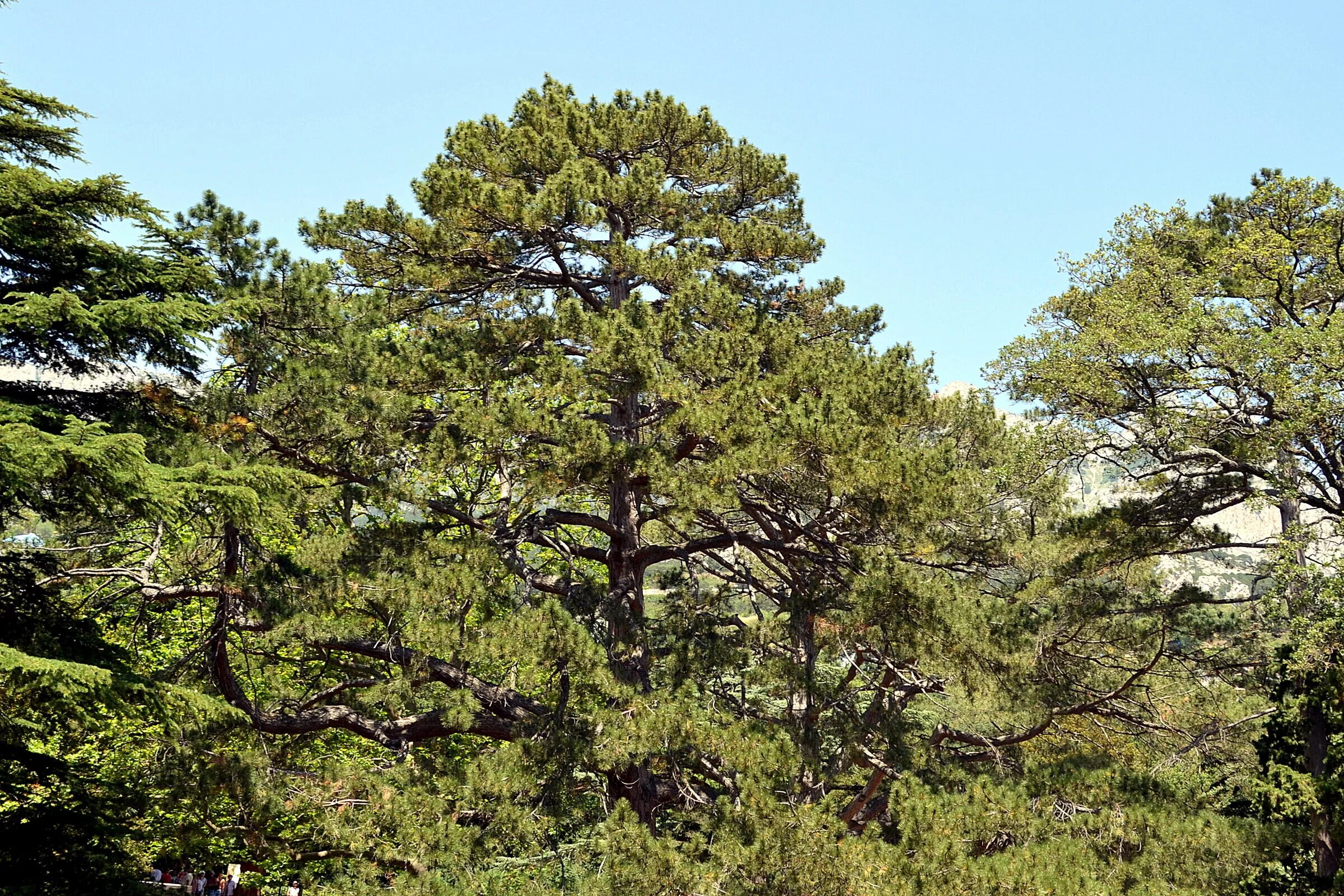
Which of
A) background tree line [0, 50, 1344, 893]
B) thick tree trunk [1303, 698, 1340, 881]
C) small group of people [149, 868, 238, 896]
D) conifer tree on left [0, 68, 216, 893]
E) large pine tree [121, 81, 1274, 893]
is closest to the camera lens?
conifer tree on left [0, 68, 216, 893]

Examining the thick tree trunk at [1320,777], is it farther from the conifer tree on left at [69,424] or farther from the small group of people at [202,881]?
the small group of people at [202,881]

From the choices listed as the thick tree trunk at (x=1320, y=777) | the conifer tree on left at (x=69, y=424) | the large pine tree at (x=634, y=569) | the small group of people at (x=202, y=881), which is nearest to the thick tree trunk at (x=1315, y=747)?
the thick tree trunk at (x=1320, y=777)

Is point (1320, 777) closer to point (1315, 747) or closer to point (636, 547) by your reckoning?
point (1315, 747)

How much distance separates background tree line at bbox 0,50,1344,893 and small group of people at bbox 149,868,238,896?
190 centimetres

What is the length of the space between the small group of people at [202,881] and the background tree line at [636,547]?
1.90 m

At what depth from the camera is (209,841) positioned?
15352 mm

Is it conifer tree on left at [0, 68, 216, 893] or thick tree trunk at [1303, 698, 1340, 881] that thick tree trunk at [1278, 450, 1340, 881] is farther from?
conifer tree on left at [0, 68, 216, 893]

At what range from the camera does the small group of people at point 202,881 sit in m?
15.3

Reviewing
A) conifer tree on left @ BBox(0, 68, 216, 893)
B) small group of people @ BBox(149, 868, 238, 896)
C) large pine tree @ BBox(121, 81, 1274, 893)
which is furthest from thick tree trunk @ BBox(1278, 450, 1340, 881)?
small group of people @ BBox(149, 868, 238, 896)

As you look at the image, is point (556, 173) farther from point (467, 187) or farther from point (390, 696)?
point (390, 696)

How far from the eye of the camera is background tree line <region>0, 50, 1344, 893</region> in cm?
892

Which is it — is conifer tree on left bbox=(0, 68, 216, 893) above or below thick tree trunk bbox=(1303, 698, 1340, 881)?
above

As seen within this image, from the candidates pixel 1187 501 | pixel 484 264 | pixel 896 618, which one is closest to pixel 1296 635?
pixel 1187 501

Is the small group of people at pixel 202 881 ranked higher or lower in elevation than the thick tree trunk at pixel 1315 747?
lower
